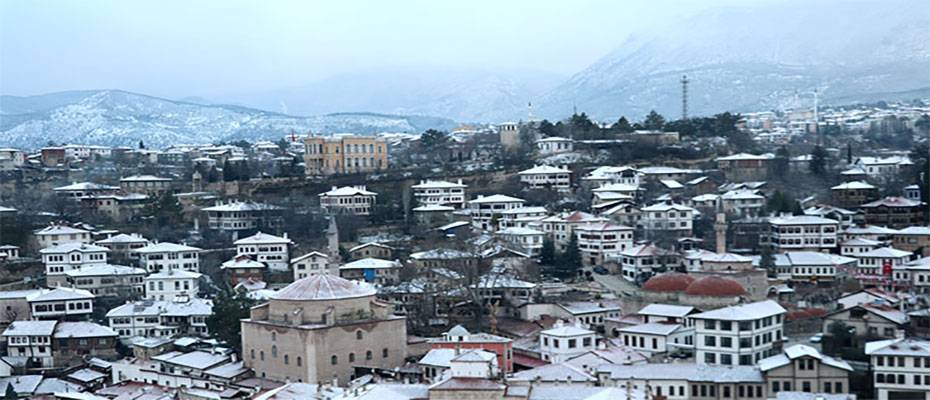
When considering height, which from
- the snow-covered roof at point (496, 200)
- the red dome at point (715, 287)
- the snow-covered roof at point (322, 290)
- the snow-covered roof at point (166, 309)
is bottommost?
the snow-covered roof at point (166, 309)

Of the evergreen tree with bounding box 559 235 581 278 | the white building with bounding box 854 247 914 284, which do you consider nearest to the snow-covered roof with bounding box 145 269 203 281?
the evergreen tree with bounding box 559 235 581 278

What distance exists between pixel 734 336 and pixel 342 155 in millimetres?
26926

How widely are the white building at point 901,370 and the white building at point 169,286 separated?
1687cm

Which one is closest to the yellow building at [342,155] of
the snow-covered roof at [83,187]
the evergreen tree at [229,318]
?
the snow-covered roof at [83,187]

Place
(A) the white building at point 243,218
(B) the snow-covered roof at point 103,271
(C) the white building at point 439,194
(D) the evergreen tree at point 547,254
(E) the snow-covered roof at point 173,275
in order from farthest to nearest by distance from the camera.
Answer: (C) the white building at point 439,194, (A) the white building at point 243,218, (D) the evergreen tree at point 547,254, (B) the snow-covered roof at point 103,271, (E) the snow-covered roof at point 173,275

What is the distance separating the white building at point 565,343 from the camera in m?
21.6

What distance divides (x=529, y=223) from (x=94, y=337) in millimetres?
12956

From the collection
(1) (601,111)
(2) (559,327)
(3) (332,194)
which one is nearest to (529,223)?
(3) (332,194)

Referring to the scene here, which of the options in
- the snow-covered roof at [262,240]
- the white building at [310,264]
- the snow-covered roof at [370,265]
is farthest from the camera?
the snow-covered roof at [262,240]

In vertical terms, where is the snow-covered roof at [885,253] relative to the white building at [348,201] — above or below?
below


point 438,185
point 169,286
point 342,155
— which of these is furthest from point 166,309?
point 342,155

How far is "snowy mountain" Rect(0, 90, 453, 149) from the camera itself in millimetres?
102125

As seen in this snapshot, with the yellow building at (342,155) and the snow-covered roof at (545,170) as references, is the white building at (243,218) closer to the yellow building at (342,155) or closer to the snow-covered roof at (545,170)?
the yellow building at (342,155)

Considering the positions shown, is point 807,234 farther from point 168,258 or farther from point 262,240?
point 168,258
